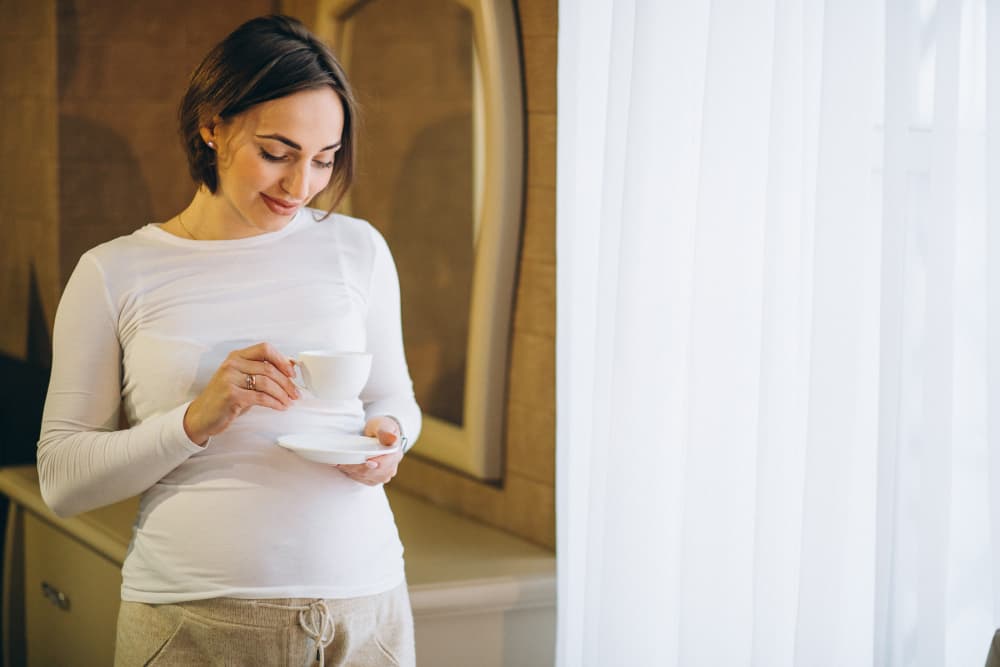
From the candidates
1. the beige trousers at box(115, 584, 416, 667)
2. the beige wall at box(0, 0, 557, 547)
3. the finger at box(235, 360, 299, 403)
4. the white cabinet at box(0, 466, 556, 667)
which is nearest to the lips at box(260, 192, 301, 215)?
the finger at box(235, 360, 299, 403)

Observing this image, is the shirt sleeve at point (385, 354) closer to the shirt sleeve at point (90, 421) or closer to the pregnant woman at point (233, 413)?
the pregnant woman at point (233, 413)

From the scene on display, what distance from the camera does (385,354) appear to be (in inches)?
54.9

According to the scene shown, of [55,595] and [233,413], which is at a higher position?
[233,413]

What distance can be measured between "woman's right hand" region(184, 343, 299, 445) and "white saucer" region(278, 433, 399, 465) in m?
0.05

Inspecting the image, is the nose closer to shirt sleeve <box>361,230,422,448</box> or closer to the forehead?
the forehead

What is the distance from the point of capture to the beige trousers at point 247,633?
47.5 inches

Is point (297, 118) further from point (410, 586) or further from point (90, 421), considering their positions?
point (410, 586)

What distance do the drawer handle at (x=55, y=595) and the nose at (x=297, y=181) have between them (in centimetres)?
125

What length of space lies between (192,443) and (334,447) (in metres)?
0.15

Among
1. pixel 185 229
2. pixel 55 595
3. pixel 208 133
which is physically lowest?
pixel 55 595

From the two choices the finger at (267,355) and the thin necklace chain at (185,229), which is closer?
the finger at (267,355)

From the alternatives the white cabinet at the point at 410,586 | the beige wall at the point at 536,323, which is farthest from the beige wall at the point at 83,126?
the beige wall at the point at 536,323

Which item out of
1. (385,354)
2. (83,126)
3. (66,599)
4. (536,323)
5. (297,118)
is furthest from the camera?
(83,126)

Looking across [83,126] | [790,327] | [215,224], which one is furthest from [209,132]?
[83,126]
